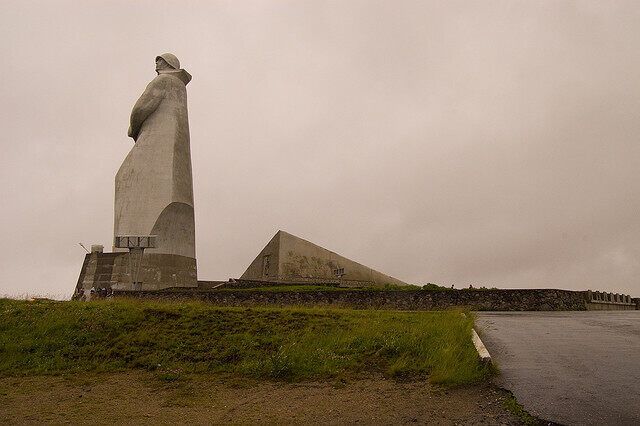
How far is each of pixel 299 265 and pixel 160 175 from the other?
9527 millimetres

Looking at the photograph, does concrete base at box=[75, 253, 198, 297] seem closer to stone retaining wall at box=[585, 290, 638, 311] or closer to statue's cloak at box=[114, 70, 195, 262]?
statue's cloak at box=[114, 70, 195, 262]

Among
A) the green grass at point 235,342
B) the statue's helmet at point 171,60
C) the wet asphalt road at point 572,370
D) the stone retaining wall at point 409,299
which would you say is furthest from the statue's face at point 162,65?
the wet asphalt road at point 572,370

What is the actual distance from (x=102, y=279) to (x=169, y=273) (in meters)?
3.40

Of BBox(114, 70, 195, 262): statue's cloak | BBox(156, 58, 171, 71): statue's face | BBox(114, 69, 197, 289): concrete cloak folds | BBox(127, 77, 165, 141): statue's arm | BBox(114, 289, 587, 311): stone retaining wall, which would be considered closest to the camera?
BBox(114, 289, 587, 311): stone retaining wall

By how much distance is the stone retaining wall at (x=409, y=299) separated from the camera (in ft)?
65.0

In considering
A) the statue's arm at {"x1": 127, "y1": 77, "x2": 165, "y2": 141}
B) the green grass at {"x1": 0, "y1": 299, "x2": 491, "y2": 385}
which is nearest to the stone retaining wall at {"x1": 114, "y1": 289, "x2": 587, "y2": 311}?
the green grass at {"x1": 0, "y1": 299, "x2": 491, "y2": 385}

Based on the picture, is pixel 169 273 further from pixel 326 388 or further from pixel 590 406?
pixel 590 406

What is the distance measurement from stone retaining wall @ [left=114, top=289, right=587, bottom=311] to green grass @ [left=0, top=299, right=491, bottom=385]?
6.28 metres

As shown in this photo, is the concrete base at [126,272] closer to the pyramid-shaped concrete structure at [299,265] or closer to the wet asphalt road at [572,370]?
the pyramid-shaped concrete structure at [299,265]

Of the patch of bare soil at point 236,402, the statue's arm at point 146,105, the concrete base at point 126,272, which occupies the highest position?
the statue's arm at point 146,105

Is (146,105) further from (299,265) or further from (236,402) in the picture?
(236,402)

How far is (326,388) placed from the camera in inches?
319

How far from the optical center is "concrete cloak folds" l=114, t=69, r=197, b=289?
28281 millimetres

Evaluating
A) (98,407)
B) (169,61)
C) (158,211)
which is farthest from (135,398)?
(169,61)
